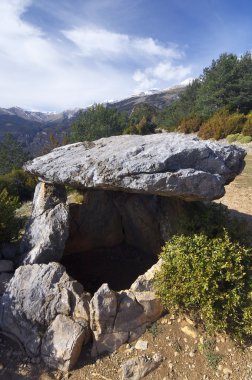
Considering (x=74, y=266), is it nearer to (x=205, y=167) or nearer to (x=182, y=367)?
(x=182, y=367)

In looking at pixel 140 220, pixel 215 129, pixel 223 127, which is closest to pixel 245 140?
pixel 223 127

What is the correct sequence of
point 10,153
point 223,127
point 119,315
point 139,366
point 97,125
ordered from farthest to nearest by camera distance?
point 97,125 < point 10,153 < point 223,127 < point 119,315 < point 139,366

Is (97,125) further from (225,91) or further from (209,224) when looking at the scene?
(209,224)

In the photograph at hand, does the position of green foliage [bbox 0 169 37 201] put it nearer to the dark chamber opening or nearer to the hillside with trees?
the dark chamber opening

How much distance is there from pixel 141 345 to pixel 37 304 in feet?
7.32

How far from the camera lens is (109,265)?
8.96 meters

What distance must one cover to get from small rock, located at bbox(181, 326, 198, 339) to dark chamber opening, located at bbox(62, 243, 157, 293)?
7.53ft

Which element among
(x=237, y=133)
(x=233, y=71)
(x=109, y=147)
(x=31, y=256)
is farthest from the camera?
(x=233, y=71)

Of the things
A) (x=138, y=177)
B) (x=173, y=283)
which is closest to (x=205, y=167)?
(x=138, y=177)

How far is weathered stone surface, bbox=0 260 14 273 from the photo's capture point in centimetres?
733

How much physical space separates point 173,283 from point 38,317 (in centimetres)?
280

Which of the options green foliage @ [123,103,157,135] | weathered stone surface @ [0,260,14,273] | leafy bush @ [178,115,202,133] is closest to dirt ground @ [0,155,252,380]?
weathered stone surface @ [0,260,14,273]

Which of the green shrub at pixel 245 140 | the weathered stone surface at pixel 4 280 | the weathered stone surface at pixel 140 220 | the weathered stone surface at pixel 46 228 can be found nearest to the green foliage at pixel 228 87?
the green shrub at pixel 245 140

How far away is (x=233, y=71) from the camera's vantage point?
32.8 m
